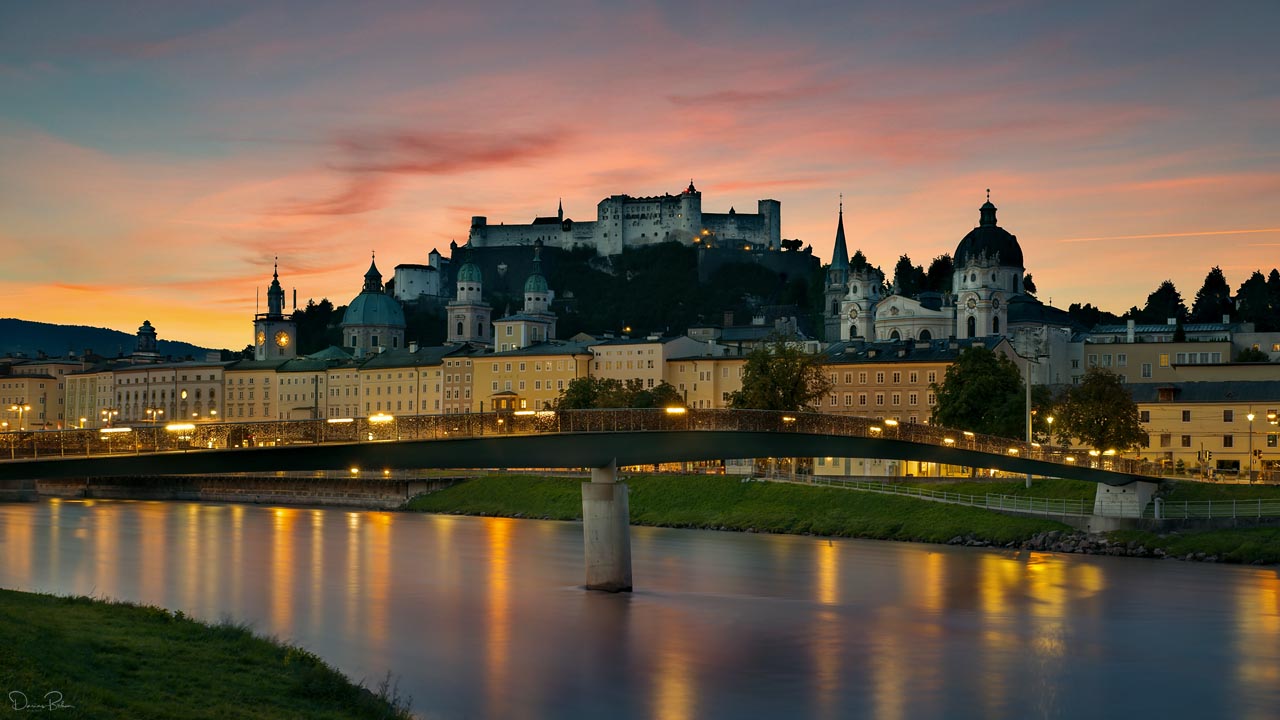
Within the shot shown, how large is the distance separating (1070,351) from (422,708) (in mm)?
98928

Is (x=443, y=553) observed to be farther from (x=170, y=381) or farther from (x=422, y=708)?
(x=170, y=381)

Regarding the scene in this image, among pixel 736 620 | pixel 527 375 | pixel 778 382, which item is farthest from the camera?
pixel 527 375

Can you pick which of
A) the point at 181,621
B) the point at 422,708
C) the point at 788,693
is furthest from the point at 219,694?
the point at 788,693

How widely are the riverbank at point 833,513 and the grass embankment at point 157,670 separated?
32663mm

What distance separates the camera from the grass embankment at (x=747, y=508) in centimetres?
5806

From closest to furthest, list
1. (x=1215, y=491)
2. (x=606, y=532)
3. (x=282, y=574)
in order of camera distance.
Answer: (x=606, y=532) → (x=282, y=574) → (x=1215, y=491)

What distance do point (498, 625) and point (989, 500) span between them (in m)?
29.5

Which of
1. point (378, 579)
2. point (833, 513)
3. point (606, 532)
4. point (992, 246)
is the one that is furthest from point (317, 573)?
point (992, 246)

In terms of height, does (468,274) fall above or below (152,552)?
above

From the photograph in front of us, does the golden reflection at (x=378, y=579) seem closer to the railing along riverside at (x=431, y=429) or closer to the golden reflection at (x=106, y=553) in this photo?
the railing along riverside at (x=431, y=429)

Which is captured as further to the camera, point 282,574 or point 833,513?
point 833,513

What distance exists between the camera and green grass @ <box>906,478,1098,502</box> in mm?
61188

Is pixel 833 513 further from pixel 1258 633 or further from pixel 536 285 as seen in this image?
pixel 536 285

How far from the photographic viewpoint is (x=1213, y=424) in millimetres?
78312
